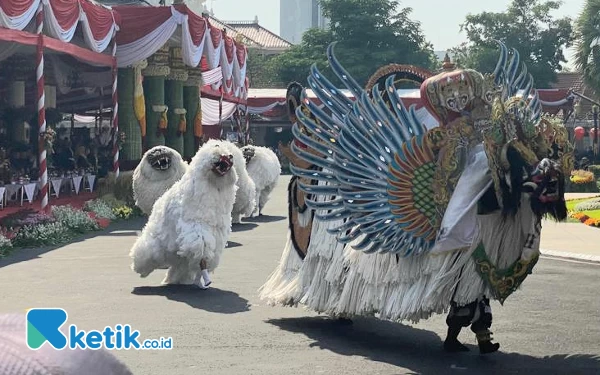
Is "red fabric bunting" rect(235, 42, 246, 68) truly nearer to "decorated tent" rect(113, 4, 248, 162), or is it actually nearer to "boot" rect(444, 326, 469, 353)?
"decorated tent" rect(113, 4, 248, 162)

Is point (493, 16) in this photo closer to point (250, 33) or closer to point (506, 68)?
point (250, 33)

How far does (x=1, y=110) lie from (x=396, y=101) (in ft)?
63.6

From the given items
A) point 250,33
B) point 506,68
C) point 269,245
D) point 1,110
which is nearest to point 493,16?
point 250,33

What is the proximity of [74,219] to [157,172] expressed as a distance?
1702mm

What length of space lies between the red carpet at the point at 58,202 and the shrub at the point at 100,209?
571 mm

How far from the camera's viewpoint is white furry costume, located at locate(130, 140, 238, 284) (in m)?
10.5

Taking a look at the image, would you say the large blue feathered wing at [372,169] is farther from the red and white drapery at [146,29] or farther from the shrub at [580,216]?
the red and white drapery at [146,29]

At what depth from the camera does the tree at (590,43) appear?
3528 cm

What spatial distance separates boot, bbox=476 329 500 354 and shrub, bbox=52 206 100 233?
10741 millimetres

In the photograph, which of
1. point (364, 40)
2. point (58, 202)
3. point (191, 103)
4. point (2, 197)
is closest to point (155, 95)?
point (191, 103)

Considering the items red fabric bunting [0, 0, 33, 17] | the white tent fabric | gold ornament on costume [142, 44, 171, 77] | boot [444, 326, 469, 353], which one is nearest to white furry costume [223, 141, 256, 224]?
red fabric bunting [0, 0, 33, 17]

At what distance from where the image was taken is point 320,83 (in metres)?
8.06

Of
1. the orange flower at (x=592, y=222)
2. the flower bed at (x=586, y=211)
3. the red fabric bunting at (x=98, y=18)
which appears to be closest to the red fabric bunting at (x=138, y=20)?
the red fabric bunting at (x=98, y=18)

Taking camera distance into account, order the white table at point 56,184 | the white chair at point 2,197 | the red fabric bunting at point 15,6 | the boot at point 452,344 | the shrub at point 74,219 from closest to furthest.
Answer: the boot at point 452,344
the red fabric bunting at point 15,6
the shrub at point 74,219
the white chair at point 2,197
the white table at point 56,184
